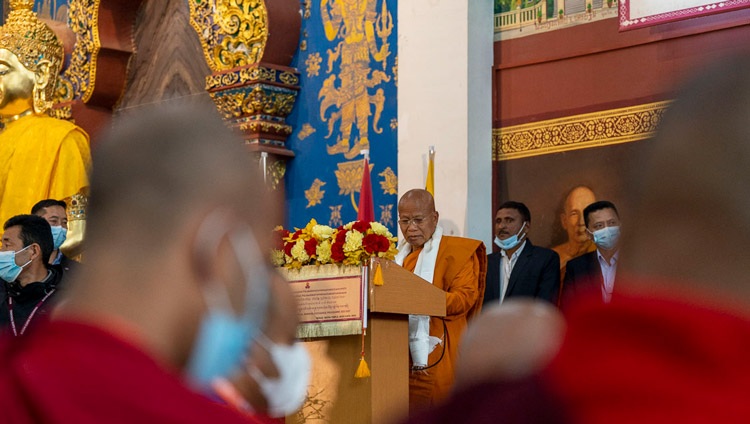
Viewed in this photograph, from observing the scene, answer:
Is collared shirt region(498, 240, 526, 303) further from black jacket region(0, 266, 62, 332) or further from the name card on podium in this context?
black jacket region(0, 266, 62, 332)

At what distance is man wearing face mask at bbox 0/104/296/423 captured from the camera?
155 cm

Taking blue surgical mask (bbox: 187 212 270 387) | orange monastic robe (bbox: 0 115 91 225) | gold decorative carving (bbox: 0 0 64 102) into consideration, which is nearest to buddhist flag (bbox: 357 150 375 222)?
orange monastic robe (bbox: 0 115 91 225)

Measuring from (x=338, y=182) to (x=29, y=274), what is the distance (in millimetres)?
3049

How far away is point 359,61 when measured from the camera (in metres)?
9.38

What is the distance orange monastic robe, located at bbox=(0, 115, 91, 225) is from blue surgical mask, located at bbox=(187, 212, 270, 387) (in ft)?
27.4

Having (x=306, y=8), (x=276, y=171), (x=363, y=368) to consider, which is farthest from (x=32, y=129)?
(x=363, y=368)

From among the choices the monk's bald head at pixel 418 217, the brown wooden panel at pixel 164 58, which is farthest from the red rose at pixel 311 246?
the brown wooden panel at pixel 164 58

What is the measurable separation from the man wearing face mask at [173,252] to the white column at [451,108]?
6742 millimetres

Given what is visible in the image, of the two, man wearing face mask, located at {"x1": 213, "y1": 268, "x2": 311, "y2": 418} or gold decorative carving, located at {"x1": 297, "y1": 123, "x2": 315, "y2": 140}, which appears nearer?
man wearing face mask, located at {"x1": 213, "y1": 268, "x2": 311, "y2": 418}

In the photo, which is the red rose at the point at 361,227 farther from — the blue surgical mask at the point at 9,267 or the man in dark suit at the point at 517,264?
the blue surgical mask at the point at 9,267

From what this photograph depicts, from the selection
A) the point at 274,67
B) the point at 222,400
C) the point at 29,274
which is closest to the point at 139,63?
the point at 274,67

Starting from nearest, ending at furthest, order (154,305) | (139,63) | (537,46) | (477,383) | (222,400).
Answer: (477,383) < (154,305) < (222,400) < (537,46) < (139,63)

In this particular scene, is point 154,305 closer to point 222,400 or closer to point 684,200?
point 222,400

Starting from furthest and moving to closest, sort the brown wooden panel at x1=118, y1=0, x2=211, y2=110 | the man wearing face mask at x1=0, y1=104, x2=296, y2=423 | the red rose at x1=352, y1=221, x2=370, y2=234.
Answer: the brown wooden panel at x1=118, y1=0, x2=211, y2=110 < the red rose at x1=352, y1=221, x2=370, y2=234 < the man wearing face mask at x1=0, y1=104, x2=296, y2=423
